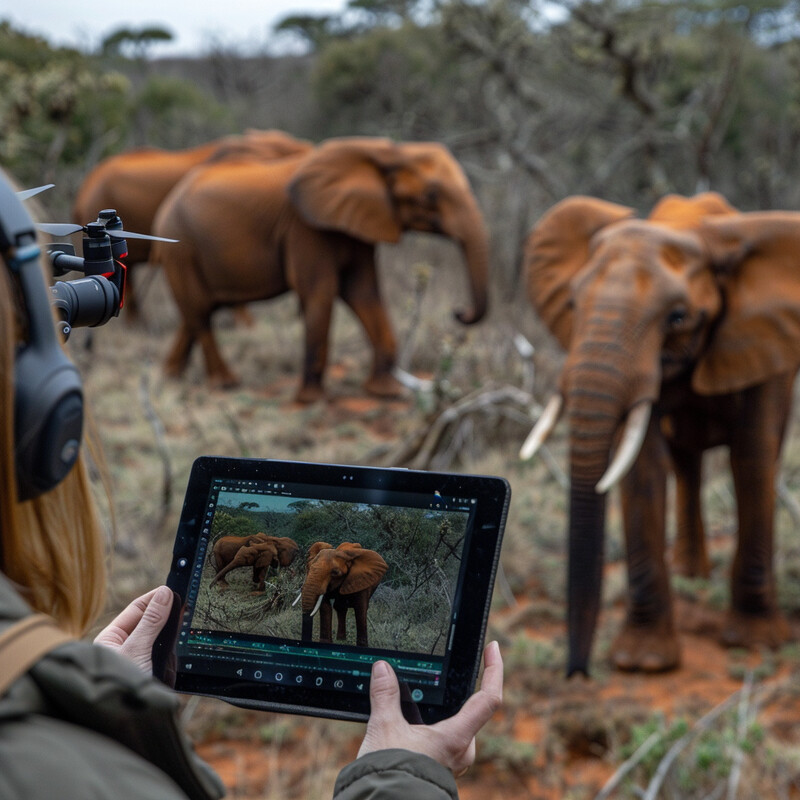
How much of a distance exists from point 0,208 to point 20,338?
115 mm

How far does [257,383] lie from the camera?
29.3ft

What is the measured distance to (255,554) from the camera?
4.53ft

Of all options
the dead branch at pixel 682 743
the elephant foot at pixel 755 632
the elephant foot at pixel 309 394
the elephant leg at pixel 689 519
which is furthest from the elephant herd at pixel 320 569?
the elephant foot at pixel 309 394

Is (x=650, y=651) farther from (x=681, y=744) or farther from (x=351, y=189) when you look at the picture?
(x=351, y=189)

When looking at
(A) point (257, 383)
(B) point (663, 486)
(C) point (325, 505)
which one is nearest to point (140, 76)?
(A) point (257, 383)

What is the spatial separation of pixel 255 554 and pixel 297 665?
0.53ft

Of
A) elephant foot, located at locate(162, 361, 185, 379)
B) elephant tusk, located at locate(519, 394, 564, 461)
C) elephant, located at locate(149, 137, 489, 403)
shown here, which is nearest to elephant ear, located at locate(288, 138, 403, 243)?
elephant, located at locate(149, 137, 489, 403)

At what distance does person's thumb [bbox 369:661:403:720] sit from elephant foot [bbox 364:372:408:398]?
6925 millimetres

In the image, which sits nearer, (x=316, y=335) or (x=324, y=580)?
(x=324, y=580)

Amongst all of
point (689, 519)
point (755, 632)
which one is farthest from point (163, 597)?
point (689, 519)

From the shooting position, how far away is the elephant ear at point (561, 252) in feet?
15.2

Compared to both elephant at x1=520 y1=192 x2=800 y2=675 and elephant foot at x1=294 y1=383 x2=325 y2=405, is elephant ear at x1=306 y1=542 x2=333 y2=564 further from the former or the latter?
elephant foot at x1=294 y1=383 x2=325 y2=405

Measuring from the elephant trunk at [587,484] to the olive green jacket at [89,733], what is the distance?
2761 mm

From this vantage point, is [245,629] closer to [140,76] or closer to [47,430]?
[47,430]
